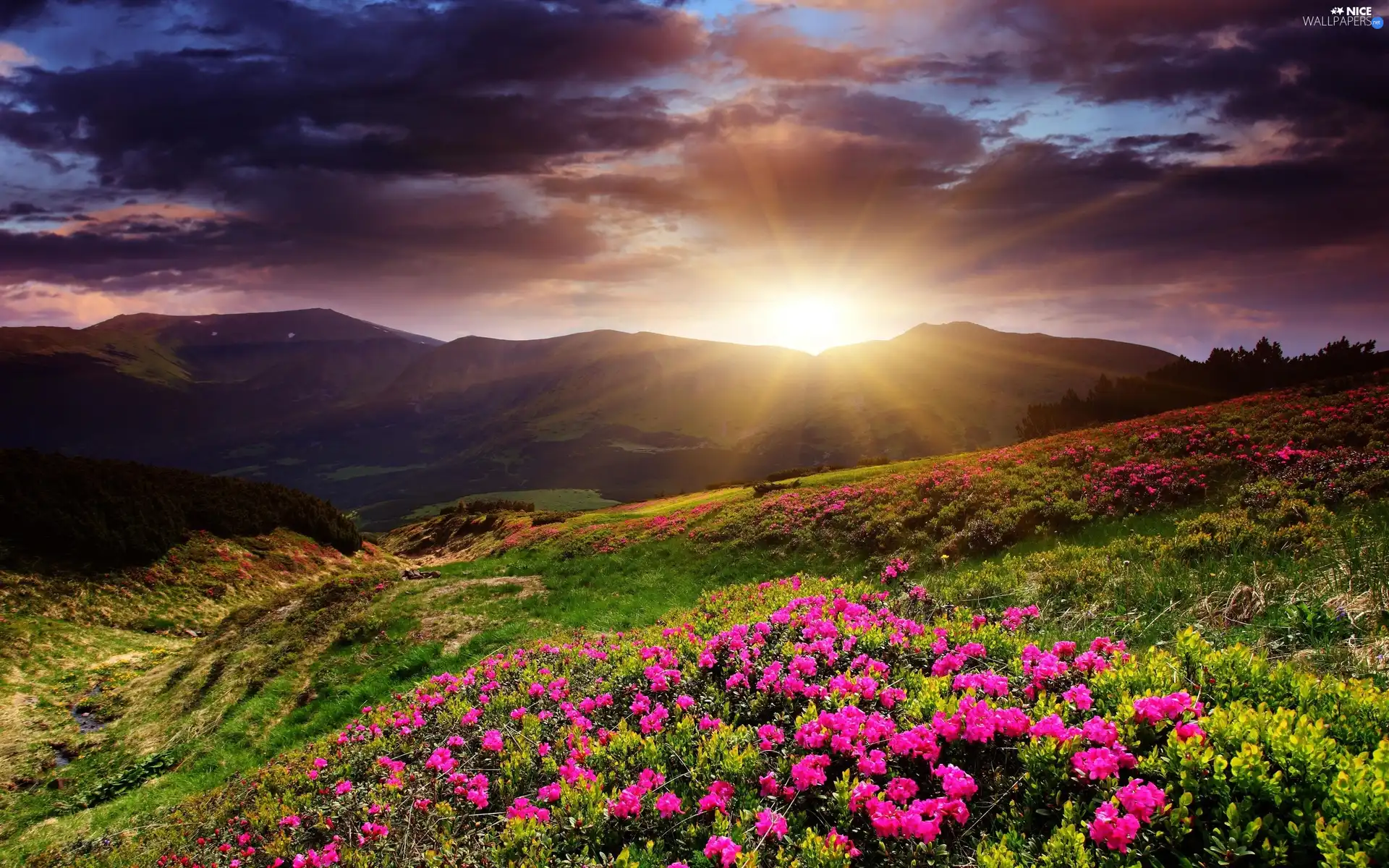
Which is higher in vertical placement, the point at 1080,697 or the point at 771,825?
the point at 1080,697

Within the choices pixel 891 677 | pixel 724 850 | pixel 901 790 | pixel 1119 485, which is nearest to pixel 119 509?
pixel 724 850

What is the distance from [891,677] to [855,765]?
5.69 ft

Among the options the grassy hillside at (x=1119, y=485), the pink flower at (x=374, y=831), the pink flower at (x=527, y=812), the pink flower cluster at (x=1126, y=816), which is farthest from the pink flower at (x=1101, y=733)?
the grassy hillside at (x=1119, y=485)

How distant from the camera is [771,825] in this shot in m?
4.48

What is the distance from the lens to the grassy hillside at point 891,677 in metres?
4.23

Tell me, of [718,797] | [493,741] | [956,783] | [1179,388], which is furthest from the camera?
[1179,388]

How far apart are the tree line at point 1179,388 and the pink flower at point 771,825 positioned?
68.8 m

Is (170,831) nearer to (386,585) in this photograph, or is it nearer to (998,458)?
(386,585)

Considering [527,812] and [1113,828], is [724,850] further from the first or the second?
[1113,828]

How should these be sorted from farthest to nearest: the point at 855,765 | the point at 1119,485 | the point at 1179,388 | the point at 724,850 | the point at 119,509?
1. the point at 1179,388
2. the point at 119,509
3. the point at 1119,485
4. the point at 855,765
5. the point at 724,850

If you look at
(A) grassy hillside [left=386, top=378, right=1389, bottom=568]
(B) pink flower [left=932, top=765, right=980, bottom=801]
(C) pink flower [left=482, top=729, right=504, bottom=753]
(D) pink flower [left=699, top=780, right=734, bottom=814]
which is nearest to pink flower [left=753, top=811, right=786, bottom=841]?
(D) pink flower [left=699, top=780, right=734, bottom=814]

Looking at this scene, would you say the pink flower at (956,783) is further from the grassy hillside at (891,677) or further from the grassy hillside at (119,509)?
the grassy hillside at (119,509)

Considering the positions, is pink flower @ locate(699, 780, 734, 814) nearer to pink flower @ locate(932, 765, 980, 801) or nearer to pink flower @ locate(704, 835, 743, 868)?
pink flower @ locate(704, 835, 743, 868)

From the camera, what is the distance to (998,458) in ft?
82.1
